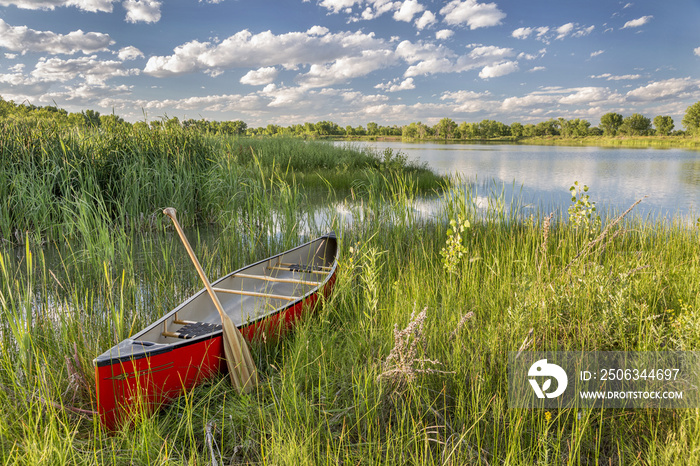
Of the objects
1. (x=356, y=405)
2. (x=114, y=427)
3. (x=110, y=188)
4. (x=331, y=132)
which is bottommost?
(x=114, y=427)

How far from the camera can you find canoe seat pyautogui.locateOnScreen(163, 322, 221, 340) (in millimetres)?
3211

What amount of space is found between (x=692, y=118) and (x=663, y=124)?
12.7m

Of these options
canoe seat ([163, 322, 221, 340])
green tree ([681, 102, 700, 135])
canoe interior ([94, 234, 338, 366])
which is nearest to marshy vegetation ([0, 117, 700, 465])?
canoe interior ([94, 234, 338, 366])

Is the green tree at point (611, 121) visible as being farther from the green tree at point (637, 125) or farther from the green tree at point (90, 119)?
the green tree at point (90, 119)

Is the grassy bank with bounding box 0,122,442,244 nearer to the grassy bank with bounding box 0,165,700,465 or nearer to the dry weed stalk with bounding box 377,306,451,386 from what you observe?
the grassy bank with bounding box 0,165,700,465

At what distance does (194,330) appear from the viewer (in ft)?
10.9

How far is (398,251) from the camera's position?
5727 millimetres

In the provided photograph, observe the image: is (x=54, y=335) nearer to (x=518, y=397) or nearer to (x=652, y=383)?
(x=518, y=397)

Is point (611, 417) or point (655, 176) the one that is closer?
point (611, 417)

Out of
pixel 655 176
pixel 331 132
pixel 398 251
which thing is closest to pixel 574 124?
pixel 331 132

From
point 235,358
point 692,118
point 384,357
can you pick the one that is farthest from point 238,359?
point 692,118

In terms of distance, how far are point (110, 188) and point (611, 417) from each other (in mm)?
8382

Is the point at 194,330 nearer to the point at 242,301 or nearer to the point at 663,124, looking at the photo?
the point at 242,301

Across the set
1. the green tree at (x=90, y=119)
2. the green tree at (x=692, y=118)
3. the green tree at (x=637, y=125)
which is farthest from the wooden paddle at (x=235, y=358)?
the green tree at (x=637, y=125)
